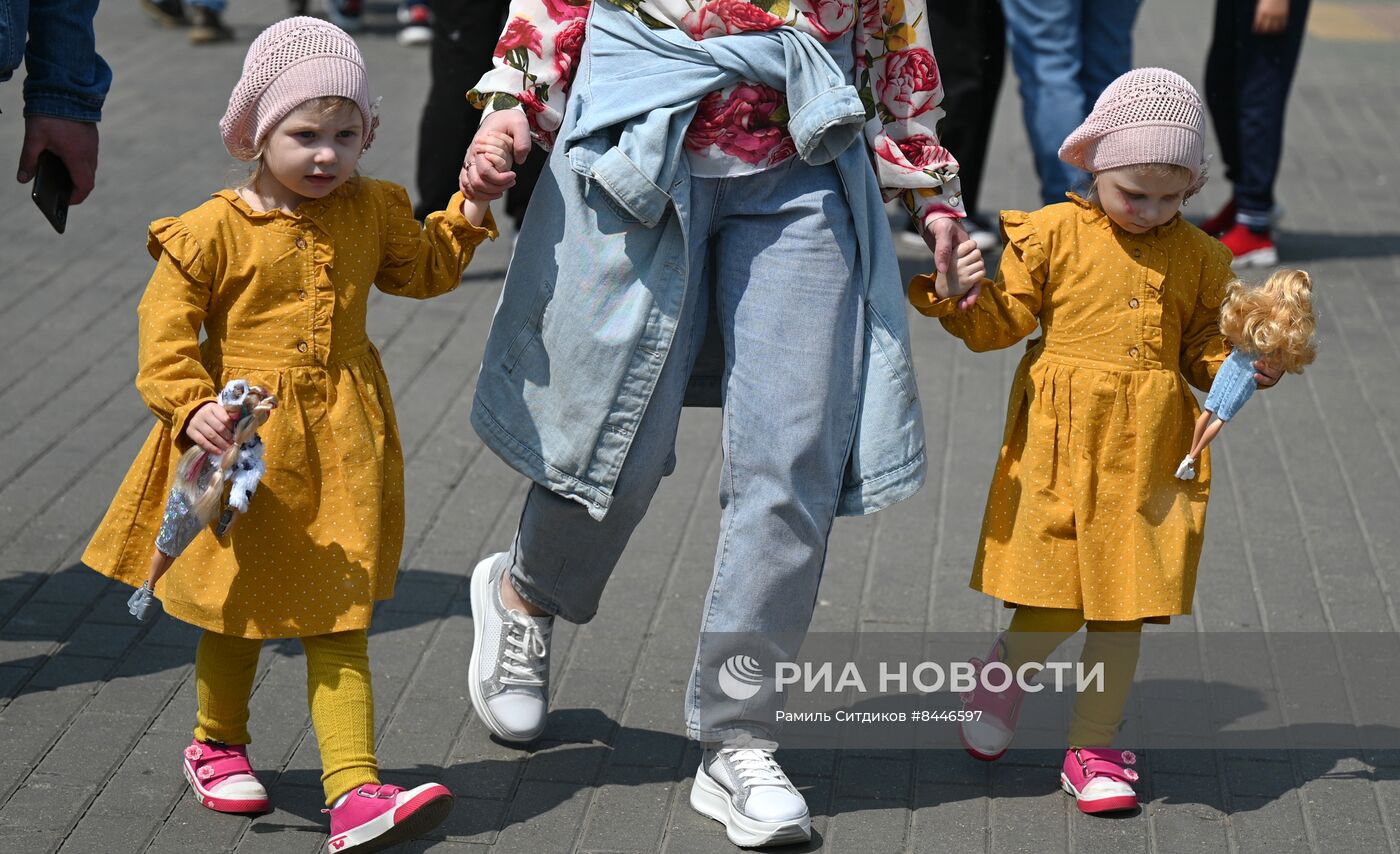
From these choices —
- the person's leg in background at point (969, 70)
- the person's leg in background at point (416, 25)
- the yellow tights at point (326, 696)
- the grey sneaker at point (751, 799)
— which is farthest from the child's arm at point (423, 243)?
the person's leg in background at point (416, 25)

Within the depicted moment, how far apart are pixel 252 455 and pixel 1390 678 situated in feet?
8.64

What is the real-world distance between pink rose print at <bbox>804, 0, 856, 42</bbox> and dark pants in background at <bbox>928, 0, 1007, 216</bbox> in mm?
3734

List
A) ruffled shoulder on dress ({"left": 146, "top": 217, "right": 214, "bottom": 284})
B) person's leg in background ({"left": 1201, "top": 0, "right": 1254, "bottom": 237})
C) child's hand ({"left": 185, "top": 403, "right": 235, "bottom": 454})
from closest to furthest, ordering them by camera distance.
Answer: child's hand ({"left": 185, "top": 403, "right": 235, "bottom": 454}) < ruffled shoulder on dress ({"left": 146, "top": 217, "right": 214, "bottom": 284}) < person's leg in background ({"left": 1201, "top": 0, "right": 1254, "bottom": 237})

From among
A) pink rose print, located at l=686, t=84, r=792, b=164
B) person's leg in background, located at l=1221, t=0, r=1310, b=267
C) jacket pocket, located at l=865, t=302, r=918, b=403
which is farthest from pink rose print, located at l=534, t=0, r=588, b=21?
person's leg in background, located at l=1221, t=0, r=1310, b=267

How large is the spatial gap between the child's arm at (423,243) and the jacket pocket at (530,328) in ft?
0.48

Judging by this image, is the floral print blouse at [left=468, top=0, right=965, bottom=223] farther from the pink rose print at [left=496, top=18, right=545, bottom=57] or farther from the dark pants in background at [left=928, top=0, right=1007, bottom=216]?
the dark pants in background at [left=928, top=0, right=1007, bottom=216]

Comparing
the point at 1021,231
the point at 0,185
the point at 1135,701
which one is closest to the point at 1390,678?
the point at 1135,701

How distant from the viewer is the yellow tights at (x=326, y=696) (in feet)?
10.5

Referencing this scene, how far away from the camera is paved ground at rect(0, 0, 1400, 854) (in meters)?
3.40

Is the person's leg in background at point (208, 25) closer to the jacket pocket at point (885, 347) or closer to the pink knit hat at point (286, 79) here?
the pink knit hat at point (286, 79)

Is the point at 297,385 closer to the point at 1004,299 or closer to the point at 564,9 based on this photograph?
the point at 564,9

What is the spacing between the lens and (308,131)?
307 centimetres

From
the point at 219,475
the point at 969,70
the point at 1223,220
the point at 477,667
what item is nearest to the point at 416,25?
the point at 969,70

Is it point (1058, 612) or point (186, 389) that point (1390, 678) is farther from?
point (186, 389)
